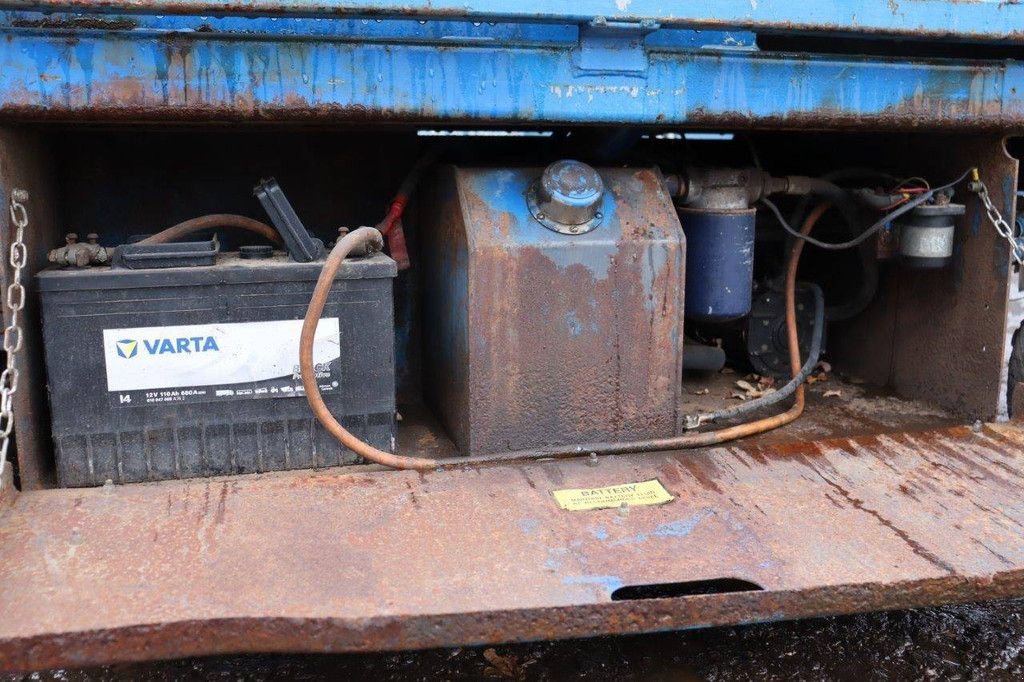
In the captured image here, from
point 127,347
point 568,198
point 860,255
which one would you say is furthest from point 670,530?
point 860,255

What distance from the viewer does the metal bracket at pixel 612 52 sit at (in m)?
1.92

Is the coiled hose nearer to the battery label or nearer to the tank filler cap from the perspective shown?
the battery label

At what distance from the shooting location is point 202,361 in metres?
1.97

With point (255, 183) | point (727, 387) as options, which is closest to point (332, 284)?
point (255, 183)

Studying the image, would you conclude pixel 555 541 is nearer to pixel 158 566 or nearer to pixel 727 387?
pixel 158 566

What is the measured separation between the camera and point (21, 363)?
1886 mm

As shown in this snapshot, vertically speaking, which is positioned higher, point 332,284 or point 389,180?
point 389,180

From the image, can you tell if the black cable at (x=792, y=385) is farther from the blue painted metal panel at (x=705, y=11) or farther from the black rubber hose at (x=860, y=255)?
the blue painted metal panel at (x=705, y=11)

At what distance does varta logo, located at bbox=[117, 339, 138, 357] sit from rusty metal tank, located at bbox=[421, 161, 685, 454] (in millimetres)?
701

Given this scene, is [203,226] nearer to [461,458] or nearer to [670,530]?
[461,458]

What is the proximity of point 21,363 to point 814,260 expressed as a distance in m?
2.41

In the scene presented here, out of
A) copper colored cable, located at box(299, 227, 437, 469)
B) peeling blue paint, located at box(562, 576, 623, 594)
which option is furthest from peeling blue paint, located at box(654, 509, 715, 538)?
copper colored cable, located at box(299, 227, 437, 469)

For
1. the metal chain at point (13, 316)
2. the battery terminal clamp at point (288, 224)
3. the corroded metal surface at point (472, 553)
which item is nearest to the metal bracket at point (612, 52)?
the battery terminal clamp at point (288, 224)

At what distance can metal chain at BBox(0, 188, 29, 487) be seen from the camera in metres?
1.74
